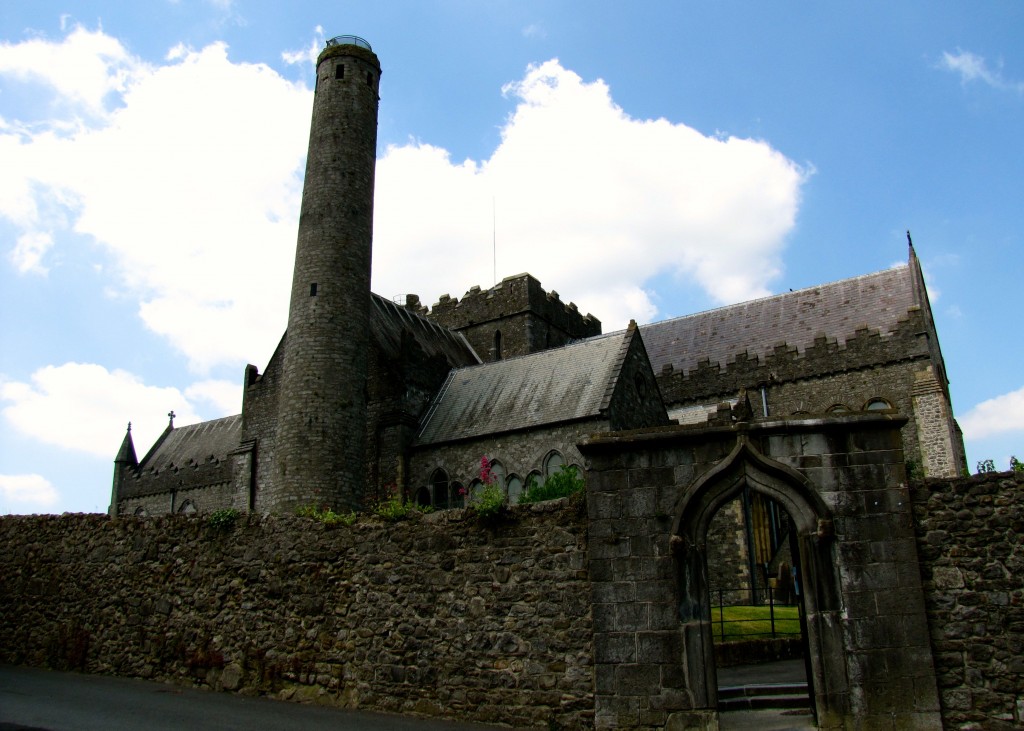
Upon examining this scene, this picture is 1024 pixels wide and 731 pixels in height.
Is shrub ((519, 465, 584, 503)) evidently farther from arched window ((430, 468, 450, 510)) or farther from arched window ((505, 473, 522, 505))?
arched window ((430, 468, 450, 510))

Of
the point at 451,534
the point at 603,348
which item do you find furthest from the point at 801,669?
the point at 603,348

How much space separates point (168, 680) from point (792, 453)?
29.7ft

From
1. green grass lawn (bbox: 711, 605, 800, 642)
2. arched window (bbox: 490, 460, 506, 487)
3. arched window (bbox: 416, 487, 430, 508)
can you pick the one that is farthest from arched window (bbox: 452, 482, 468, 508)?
green grass lawn (bbox: 711, 605, 800, 642)

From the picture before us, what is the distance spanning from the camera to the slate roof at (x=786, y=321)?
30.2 meters

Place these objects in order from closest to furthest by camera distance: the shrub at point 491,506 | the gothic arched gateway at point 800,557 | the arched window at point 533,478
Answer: the gothic arched gateway at point 800,557, the shrub at point 491,506, the arched window at point 533,478

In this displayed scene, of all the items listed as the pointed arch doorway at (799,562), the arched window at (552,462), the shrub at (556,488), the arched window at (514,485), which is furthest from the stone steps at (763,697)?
the arched window at (514,485)

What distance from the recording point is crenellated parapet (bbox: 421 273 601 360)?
38031mm

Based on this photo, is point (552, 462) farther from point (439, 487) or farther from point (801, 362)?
point (801, 362)

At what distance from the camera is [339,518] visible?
36.8ft

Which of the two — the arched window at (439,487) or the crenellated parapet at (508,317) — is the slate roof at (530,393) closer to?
the arched window at (439,487)

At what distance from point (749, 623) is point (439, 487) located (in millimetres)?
12988

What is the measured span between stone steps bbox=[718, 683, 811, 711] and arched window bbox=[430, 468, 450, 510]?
635 inches

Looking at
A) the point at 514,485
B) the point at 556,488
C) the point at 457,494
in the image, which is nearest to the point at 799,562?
the point at 556,488

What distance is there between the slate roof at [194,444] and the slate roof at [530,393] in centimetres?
1935
